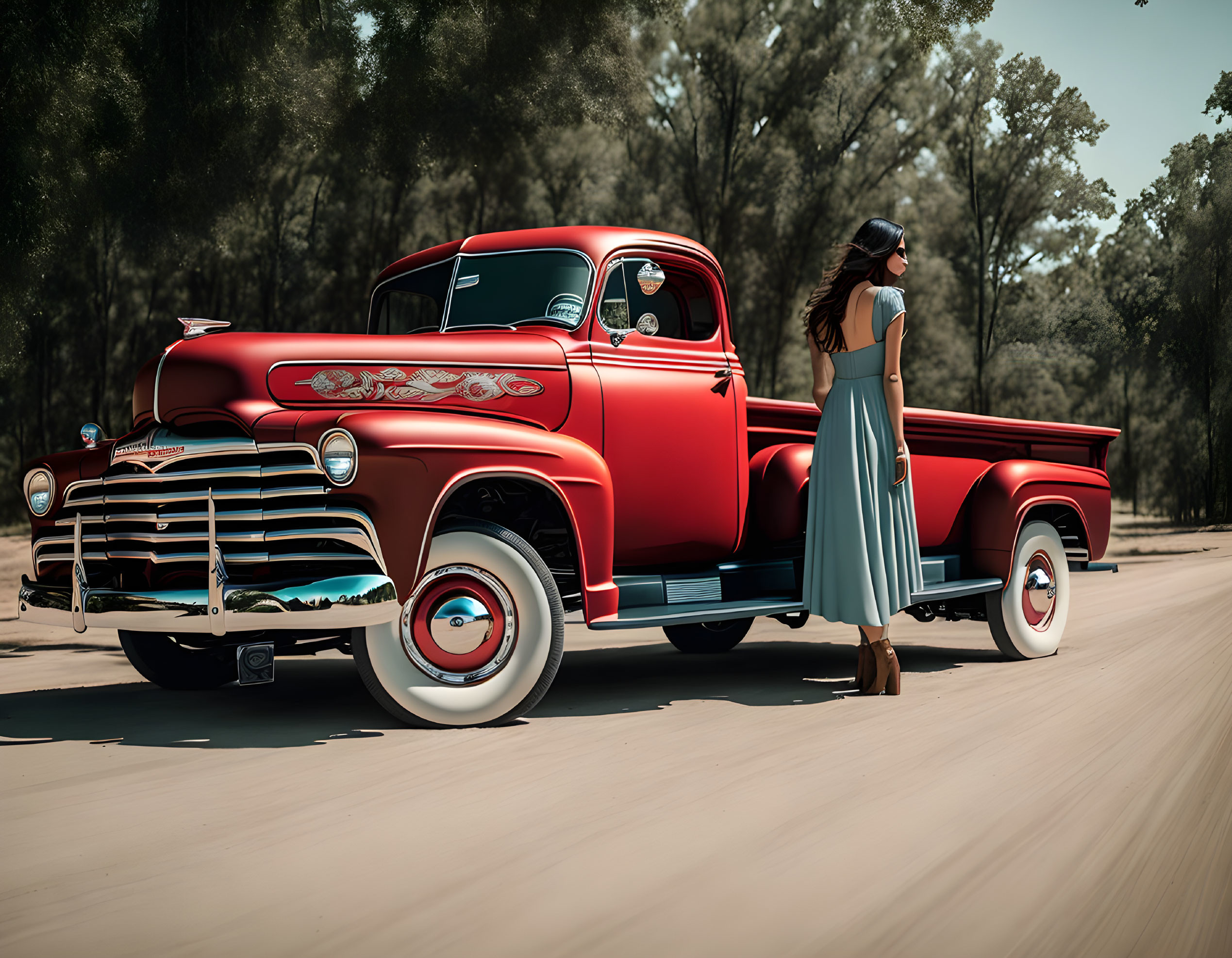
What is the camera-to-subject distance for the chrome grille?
446 cm

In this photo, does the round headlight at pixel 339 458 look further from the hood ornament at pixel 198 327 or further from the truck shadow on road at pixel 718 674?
the truck shadow on road at pixel 718 674

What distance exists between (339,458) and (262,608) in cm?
67

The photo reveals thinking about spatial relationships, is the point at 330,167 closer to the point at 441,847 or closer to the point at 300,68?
the point at 300,68

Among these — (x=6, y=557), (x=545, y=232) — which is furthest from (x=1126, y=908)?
(x=6, y=557)

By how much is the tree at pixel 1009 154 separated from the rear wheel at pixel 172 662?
88.0ft

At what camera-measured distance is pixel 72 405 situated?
112 ft

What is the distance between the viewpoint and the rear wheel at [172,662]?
6160 mm

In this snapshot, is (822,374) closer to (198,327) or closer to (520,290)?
(520,290)

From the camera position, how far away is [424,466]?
4590 millimetres

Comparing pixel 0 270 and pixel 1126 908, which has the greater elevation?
pixel 0 270

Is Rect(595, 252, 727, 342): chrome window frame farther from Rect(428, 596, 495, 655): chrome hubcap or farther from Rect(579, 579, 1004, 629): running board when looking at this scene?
Rect(428, 596, 495, 655): chrome hubcap

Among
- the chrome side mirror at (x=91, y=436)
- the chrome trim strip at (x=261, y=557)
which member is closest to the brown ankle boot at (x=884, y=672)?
the chrome trim strip at (x=261, y=557)

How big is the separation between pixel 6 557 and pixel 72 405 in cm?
1594

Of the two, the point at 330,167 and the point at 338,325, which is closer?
the point at 330,167
